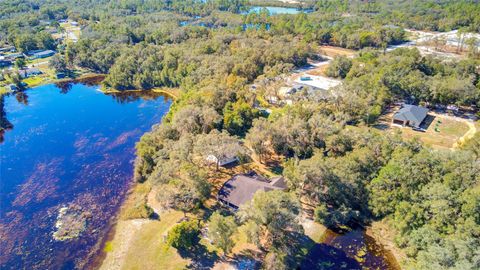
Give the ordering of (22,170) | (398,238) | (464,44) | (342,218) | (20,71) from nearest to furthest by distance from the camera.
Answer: (398,238), (342,218), (22,170), (20,71), (464,44)

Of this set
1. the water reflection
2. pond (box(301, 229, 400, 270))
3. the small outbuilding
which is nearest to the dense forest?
pond (box(301, 229, 400, 270))

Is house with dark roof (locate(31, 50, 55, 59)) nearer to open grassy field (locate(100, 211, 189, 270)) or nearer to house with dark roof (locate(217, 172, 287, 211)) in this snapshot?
open grassy field (locate(100, 211, 189, 270))

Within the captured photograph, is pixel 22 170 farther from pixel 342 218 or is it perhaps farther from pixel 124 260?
pixel 342 218

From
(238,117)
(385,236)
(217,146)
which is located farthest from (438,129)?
(217,146)

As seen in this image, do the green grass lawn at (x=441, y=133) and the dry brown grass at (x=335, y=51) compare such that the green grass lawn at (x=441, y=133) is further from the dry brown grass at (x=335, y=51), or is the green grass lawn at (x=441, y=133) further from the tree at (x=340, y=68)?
the dry brown grass at (x=335, y=51)

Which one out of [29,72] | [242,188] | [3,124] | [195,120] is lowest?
[242,188]

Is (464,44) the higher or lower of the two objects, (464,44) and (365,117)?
the higher

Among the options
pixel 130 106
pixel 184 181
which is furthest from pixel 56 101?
pixel 184 181

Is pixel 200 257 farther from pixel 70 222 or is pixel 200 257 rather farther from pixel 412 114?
pixel 412 114
